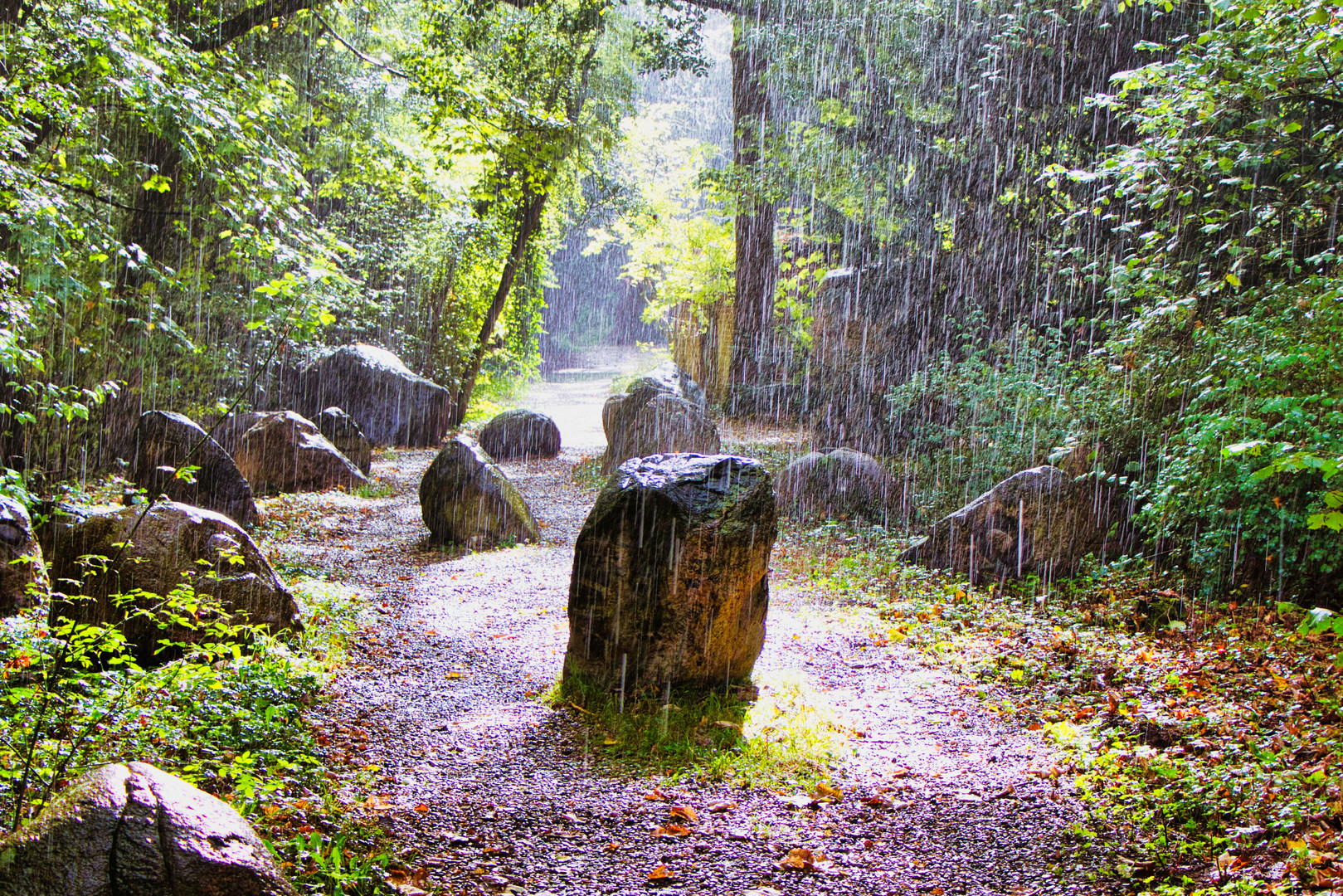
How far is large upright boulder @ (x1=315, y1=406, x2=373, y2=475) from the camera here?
14133 mm

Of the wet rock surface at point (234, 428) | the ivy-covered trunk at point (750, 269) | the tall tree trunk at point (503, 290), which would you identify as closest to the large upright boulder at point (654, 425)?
the ivy-covered trunk at point (750, 269)

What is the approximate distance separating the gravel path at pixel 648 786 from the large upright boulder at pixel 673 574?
0.51 m

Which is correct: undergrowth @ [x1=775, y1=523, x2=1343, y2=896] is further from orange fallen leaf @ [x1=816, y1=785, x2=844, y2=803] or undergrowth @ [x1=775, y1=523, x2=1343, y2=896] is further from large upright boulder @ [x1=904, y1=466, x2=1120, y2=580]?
orange fallen leaf @ [x1=816, y1=785, x2=844, y2=803]

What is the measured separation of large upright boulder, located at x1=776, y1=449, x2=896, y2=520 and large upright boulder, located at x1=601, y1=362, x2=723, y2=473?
7.60ft

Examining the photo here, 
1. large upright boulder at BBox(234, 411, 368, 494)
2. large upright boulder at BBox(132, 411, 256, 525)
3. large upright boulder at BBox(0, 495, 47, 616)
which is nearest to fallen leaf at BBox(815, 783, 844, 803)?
large upright boulder at BBox(0, 495, 47, 616)

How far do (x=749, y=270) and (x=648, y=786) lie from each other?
16.1 meters

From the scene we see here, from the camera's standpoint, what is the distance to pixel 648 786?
14.4 feet

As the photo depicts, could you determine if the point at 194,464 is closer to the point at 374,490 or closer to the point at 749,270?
the point at 374,490

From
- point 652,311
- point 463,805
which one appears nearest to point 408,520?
point 463,805

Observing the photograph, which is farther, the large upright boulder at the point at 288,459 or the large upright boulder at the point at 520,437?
the large upright boulder at the point at 520,437

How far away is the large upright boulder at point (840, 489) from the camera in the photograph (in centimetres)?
1134

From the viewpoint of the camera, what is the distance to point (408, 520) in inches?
443

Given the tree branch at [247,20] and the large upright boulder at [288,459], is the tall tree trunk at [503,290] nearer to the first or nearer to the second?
the large upright boulder at [288,459]

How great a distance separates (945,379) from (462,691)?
9.18 meters
